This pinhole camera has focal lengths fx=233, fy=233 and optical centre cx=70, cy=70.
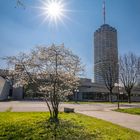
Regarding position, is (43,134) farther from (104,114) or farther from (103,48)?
(103,48)

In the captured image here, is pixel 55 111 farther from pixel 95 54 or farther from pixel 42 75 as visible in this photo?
pixel 95 54

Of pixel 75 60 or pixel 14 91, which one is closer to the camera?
pixel 75 60

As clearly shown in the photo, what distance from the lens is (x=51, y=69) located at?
1520cm

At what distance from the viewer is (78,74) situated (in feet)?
54.9

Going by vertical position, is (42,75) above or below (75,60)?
below

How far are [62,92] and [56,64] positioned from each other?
2.00 metres

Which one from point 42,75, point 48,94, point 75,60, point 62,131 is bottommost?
point 62,131

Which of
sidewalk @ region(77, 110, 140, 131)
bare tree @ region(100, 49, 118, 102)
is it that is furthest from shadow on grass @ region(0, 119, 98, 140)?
bare tree @ region(100, 49, 118, 102)

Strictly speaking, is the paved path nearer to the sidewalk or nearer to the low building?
the sidewalk

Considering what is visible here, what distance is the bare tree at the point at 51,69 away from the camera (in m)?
15.1

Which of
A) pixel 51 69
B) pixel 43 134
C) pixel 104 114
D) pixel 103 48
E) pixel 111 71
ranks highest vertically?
pixel 103 48

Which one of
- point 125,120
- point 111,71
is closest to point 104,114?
point 125,120

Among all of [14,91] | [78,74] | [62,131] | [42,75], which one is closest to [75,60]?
[78,74]

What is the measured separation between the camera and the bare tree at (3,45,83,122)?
1506cm
